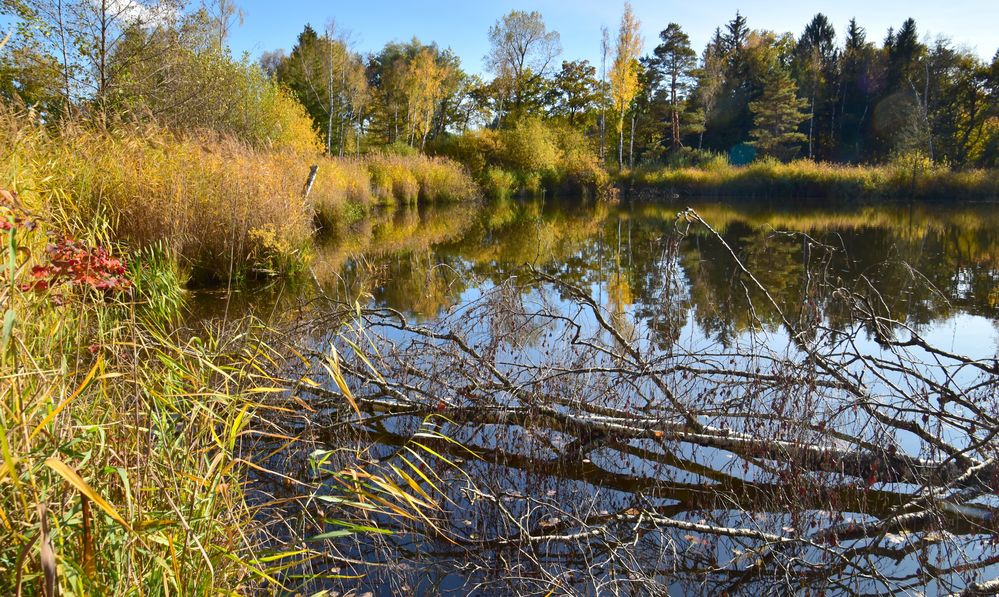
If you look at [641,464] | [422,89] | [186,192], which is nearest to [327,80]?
[422,89]

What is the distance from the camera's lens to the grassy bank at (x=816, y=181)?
1046 inches

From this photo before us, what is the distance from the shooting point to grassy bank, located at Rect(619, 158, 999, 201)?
26578 mm

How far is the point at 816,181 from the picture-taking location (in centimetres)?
2944

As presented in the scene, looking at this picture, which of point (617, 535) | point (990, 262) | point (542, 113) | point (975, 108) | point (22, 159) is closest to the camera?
point (617, 535)

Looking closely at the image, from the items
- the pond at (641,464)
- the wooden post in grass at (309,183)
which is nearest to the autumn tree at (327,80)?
the wooden post in grass at (309,183)

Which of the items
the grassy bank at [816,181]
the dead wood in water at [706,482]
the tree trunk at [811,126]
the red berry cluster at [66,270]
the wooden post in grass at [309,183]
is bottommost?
the dead wood in water at [706,482]

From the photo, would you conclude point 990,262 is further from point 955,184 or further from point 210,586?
point 955,184

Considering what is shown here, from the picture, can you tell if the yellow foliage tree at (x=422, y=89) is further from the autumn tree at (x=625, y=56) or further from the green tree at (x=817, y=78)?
the green tree at (x=817, y=78)

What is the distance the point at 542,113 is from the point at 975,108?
23992mm

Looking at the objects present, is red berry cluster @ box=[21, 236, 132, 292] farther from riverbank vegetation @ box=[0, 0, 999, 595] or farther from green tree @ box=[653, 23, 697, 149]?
green tree @ box=[653, 23, 697, 149]

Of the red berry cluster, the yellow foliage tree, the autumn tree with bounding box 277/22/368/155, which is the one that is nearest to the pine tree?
the yellow foliage tree

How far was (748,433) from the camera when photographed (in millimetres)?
3293

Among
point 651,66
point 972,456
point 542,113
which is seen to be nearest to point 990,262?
point 972,456

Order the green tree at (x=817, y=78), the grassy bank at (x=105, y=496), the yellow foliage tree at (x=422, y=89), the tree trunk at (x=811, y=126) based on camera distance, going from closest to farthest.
→ 1. the grassy bank at (x=105, y=496)
2. the tree trunk at (x=811, y=126)
3. the yellow foliage tree at (x=422, y=89)
4. the green tree at (x=817, y=78)
